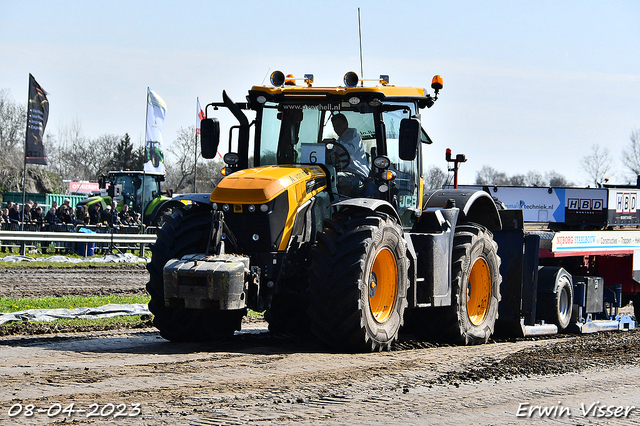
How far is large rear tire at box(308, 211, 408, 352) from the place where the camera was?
26.1 ft

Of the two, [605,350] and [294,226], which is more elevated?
[294,226]

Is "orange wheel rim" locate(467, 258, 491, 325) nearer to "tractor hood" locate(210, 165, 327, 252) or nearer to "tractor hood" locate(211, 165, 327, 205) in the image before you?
"tractor hood" locate(211, 165, 327, 205)

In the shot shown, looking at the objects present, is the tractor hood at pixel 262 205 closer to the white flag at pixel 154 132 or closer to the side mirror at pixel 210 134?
the side mirror at pixel 210 134

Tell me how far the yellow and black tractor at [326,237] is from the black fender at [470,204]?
53 mm

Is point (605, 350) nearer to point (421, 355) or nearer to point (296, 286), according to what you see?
point (421, 355)

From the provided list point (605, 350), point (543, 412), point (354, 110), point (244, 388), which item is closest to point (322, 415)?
point (244, 388)

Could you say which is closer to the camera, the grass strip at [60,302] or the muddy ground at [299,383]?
the muddy ground at [299,383]

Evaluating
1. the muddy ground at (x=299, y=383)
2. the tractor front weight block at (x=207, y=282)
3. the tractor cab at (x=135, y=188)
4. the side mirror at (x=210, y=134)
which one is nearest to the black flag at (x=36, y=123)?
the tractor cab at (x=135, y=188)

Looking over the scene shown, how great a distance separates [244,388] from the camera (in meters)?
6.28

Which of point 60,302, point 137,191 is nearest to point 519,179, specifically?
point 137,191

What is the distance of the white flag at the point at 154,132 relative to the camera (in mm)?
27406

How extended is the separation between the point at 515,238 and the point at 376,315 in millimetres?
3713

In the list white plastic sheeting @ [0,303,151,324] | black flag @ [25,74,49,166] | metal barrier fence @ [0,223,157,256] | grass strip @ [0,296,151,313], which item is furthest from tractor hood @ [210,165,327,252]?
black flag @ [25,74,49,166]

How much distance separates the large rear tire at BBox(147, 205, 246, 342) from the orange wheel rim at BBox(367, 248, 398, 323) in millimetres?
1442
